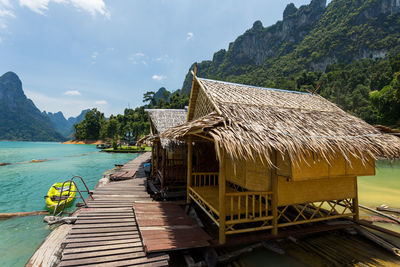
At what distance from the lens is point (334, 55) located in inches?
3024

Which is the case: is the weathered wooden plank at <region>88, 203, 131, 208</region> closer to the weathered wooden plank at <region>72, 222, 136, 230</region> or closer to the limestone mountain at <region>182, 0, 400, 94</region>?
the weathered wooden plank at <region>72, 222, 136, 230</region>

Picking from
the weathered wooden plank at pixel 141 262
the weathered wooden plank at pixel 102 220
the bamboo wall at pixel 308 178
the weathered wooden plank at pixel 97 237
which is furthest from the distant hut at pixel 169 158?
the weathered wooden plank at pixel 141 262

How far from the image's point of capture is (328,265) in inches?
164

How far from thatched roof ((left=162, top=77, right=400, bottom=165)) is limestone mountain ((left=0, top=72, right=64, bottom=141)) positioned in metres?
173

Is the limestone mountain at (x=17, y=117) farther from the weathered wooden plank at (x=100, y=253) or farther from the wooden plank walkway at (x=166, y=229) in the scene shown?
the weathered wooden plank at (x=100, y=253)

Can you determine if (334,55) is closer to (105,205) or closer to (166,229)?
(166,229)

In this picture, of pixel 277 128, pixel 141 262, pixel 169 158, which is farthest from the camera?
pixel 169 158

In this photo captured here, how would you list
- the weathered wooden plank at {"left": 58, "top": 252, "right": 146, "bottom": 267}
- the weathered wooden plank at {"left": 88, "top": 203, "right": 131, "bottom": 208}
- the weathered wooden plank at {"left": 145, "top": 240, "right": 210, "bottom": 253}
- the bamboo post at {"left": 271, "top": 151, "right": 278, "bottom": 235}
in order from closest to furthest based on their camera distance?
the weathered wooden plank at {"left": 58, "top": 252, "right": 146, "bottom": 267} < the weathered wooden plank at {"left": 145, "top": 240, "right": 210, "bottom": 253} < the bamboo post at {"left": 271, "top": 151, "right": 278, "bottom": 235} < the weathered wooden plank at {"left": 88, "top": 203, "right": 131, "bottom": 208}

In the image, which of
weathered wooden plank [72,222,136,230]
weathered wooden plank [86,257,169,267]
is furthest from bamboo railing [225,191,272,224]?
weathered wooden plank [72,222,136,230]

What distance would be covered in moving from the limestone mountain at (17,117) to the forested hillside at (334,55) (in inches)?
4801

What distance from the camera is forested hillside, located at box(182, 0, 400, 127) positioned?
41.4 metres

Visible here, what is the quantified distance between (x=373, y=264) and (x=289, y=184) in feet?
8.29

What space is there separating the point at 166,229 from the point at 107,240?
4.48ft

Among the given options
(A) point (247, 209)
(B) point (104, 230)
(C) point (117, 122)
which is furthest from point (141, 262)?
(C) point (117, 122)
